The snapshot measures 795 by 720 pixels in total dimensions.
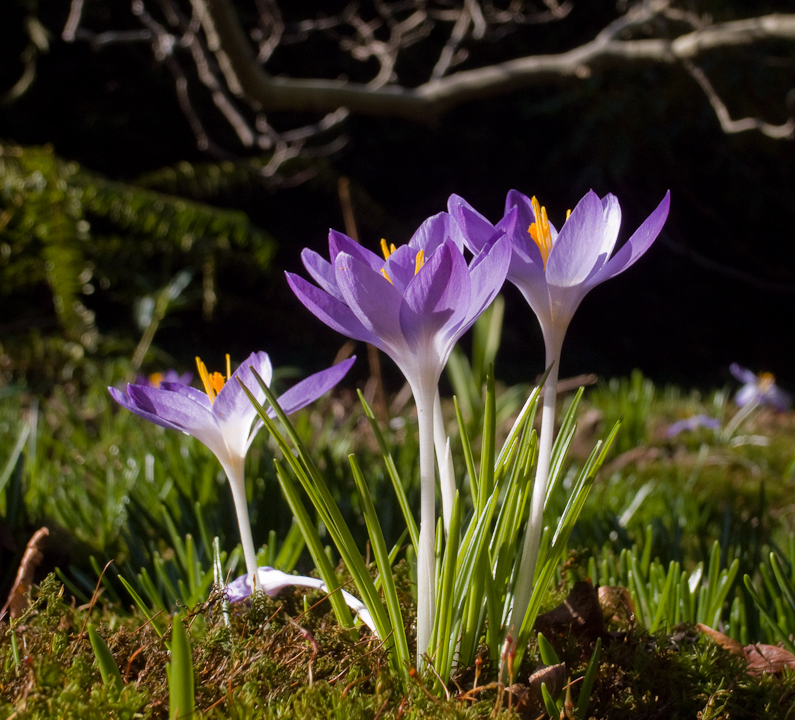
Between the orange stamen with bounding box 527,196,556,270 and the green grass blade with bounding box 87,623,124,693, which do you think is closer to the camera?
the green grass blade with bounding box 87,623,124,693

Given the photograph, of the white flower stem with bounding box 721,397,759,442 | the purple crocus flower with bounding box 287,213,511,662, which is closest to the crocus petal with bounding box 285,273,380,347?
the purple crocus flower with bounding box 287,213,511,662

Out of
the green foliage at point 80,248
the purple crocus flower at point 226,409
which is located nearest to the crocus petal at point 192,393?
the purple crocus flower at point 226,409

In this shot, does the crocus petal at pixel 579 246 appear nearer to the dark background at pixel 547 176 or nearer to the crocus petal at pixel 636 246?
the crocus petal at pixel 636 246

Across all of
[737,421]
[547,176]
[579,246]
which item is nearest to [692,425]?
[737,421]

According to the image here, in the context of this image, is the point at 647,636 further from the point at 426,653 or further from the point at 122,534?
the point at 122,534

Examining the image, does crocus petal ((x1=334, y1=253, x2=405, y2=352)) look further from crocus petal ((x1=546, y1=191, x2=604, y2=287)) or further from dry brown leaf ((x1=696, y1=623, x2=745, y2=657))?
dry brown leaf ((x1=696, y1=623, x2=745, y2=657))

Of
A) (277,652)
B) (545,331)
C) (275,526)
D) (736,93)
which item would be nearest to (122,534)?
(275,526)
